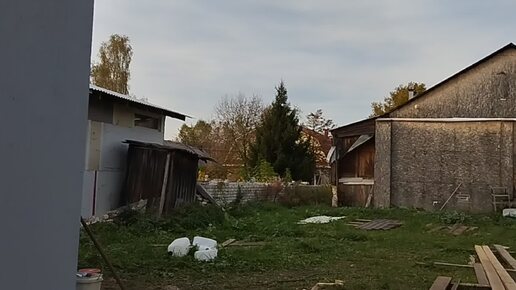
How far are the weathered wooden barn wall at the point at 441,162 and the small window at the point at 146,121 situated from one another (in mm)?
9176

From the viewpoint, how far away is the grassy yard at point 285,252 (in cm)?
725

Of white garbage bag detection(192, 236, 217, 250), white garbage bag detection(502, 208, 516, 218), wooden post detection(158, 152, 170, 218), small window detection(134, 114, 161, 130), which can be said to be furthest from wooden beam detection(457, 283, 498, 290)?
white garbage bag detection(502, 208, 516, 218)

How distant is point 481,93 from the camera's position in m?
19.8

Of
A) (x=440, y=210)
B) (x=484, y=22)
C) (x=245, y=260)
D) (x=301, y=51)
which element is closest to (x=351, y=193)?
(x=440, y=210)

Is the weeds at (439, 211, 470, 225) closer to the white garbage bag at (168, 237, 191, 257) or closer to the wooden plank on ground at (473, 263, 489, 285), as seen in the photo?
the wooden plank on ground at (473, 263, 489, 285)

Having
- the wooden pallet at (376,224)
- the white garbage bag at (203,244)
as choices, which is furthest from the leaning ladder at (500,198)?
the white garbage bag at (203,244)

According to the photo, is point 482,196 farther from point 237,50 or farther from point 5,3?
point 5,3

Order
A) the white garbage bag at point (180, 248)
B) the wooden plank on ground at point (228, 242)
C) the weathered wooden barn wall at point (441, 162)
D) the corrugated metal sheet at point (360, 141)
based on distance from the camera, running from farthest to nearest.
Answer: the corrugated metal sheet at point (360, 141) < the weathered wooden barn wall at point (441, 162) < the wooden plank on ground at point (228, 242) < the white garbage bag at point (180, 248)

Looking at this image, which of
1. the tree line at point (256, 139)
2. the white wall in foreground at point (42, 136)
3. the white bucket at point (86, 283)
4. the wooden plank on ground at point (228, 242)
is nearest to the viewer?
the white wall in foreground at point (42, 136)

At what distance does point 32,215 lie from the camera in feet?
6.62

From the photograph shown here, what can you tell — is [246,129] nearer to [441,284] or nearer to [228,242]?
[228,242]

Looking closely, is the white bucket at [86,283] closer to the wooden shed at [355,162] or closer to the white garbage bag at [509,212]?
the white garbage bag at [509,212]

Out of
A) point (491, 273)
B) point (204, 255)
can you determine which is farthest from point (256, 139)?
point (491, 273)

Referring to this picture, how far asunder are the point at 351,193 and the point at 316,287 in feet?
53.3
